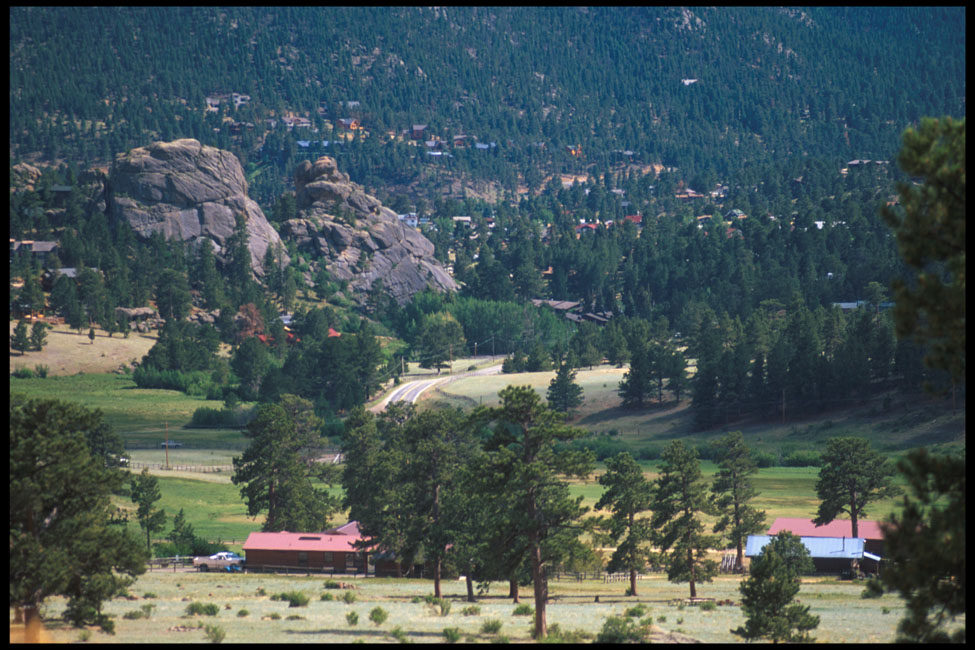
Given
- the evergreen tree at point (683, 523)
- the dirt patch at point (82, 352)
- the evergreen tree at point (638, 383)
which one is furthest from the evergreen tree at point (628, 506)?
the dirt patch at point (82, 352)

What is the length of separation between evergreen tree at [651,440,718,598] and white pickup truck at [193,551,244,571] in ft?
87.6

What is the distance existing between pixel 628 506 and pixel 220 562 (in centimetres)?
2637

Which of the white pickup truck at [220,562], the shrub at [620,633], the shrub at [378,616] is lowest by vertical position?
the white pickup truck at [220,562]

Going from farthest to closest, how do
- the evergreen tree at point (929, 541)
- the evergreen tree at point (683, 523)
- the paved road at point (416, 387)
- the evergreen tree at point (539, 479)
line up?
the paved road at point (416, 387)
the evergreen tree at point (683, 523)
the evergreen tree at point (539, 479)
the evergreen tree at point (929, 541)

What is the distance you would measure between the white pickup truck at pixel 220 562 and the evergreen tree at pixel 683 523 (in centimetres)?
2670

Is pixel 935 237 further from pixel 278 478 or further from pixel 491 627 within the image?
pixel 278 478

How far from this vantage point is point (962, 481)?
22094 millimetres

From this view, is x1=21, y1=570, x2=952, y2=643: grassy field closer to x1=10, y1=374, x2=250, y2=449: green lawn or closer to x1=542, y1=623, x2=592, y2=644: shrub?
x1=542, y1=623, x2=592, y2=644: shrub

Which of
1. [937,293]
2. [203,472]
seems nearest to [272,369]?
[203,472]

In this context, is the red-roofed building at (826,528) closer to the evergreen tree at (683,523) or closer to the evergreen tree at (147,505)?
the evergreen tree at (683,523)

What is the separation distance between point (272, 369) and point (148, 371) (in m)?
17.6

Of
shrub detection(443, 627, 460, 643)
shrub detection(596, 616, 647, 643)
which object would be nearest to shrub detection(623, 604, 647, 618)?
shrub detection(596, 616, 647, 643)

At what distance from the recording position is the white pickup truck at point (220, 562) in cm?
6956

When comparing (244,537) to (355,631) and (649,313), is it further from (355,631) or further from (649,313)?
(649,313)
